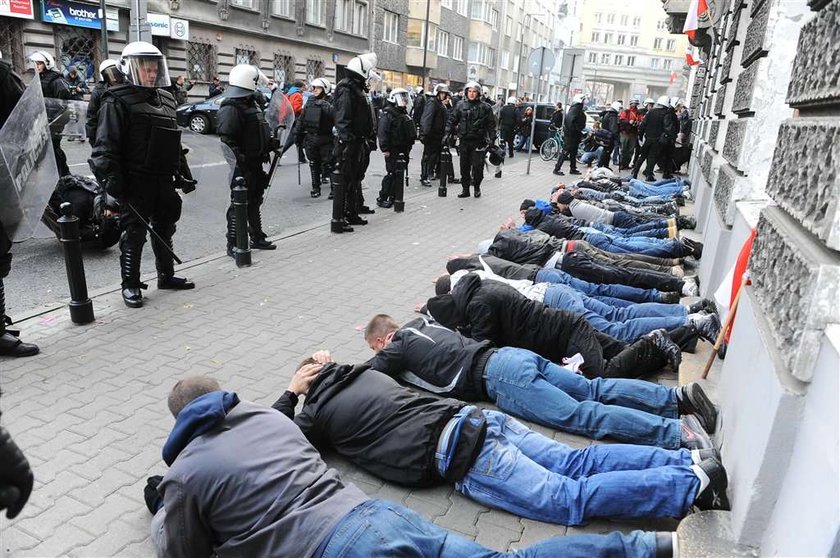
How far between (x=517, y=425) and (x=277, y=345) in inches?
93.3

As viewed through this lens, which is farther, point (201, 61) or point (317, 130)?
point (201, 61)

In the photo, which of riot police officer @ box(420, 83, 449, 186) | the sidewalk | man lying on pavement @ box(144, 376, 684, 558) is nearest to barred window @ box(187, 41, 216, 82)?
riot police officer @ box(420, 83, 449, 186)

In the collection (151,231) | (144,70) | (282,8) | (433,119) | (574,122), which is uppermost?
(282,8)

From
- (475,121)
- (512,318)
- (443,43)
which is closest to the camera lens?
(512,318)

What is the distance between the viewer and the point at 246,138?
7.19m

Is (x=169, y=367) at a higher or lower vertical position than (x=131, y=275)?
lower

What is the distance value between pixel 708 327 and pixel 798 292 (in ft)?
8.66

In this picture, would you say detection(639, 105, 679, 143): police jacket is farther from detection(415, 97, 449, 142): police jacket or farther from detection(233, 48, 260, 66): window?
detection(233, 48, 260, 66): window

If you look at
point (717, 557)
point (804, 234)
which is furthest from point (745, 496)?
point (804, 234)

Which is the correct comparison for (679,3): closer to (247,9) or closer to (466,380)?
(466,380)

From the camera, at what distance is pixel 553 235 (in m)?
7.23

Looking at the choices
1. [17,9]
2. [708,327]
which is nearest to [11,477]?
[708,327]

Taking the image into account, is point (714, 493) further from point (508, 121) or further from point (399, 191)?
point (508, 121)

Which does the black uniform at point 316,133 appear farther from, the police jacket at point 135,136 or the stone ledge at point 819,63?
the stone ledge at point 819,63
